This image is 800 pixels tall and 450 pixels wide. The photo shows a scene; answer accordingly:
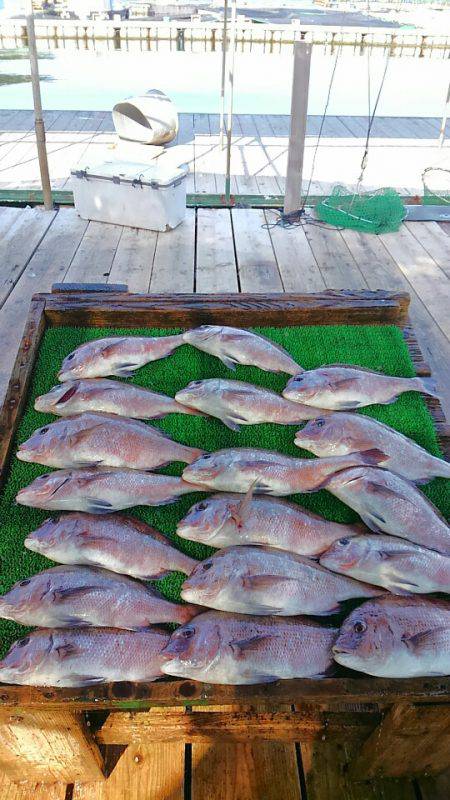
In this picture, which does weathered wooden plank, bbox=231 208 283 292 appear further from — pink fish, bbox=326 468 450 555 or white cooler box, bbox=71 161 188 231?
pink fish, bbox=326 468 450 555

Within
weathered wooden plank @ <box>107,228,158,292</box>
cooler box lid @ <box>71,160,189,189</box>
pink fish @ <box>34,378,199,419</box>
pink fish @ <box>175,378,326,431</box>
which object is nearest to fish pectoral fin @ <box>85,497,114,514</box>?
pink fish @ <box>34,378,199,419</box>

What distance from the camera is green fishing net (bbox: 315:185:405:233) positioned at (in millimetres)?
4922

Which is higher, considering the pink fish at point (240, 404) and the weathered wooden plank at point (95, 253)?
the pink fish at point (240, 404)

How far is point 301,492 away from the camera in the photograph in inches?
76.9

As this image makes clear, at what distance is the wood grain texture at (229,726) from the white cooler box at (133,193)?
13.1ft

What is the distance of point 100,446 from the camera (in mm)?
2045

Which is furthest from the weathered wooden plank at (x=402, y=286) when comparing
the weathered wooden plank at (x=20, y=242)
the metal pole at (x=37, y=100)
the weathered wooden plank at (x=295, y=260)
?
the metal pole at (x=37, y=100)

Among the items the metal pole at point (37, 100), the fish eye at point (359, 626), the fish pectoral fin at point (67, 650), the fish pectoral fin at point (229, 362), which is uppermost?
the metal pole at point (37, 100)

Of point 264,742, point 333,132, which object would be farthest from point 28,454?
point 333,132

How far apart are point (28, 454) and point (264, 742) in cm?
139

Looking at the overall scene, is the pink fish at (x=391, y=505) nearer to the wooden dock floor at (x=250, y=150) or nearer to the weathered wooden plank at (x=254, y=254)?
the weathered wooden plank at (x=254, y=254)

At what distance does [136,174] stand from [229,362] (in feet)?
9.36

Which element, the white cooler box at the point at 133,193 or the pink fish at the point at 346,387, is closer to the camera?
the pink fish at the point at 346,387

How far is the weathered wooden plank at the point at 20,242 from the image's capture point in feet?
13.1
